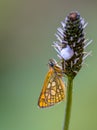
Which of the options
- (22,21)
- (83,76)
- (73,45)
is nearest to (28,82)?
(83,76)

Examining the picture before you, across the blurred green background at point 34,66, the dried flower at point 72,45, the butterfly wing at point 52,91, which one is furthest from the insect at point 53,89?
the blurred green background at point 34,66

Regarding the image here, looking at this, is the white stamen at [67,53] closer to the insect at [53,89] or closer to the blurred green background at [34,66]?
the insect at [53,89]

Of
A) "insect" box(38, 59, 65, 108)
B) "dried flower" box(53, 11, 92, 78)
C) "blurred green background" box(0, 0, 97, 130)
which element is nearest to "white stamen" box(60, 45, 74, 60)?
"dried flower" box(53, 11, 92, 78)

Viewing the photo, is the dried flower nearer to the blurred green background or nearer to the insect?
the insect

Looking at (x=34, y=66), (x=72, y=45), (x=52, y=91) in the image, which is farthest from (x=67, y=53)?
(x=34, y=66)

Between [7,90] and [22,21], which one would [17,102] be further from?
[22,21]
